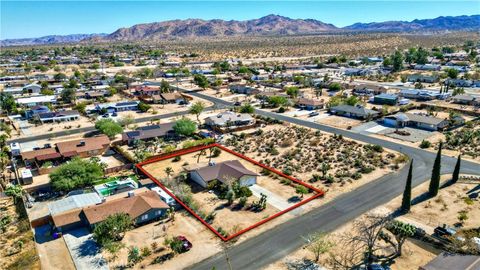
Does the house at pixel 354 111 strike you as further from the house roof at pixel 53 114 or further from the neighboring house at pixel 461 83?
the house roof at pixel 53 114

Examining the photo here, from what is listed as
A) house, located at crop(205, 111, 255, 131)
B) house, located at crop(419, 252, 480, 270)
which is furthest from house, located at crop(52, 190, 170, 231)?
Answer: house, located at crop(205, 111, 255, 131)

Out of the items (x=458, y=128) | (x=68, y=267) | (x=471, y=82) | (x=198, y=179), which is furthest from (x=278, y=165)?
(x=471, y=82)

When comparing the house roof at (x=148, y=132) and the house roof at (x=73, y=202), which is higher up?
the house roof at (x=148, y=132)

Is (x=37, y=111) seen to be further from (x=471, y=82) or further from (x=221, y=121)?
(x=471, y=82)

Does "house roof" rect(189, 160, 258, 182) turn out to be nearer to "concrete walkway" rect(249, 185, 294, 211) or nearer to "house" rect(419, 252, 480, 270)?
"concrete walkway" rect(249, 185, 294, 211)

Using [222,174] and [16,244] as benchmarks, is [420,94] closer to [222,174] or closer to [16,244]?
[222,174]

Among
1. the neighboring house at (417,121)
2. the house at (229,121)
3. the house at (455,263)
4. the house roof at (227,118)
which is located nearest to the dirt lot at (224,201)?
the house at (229,121)

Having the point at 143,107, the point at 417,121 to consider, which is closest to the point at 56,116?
the point at 143,107

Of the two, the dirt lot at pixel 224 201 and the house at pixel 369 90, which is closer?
the dirt lot at pixel 224 201
